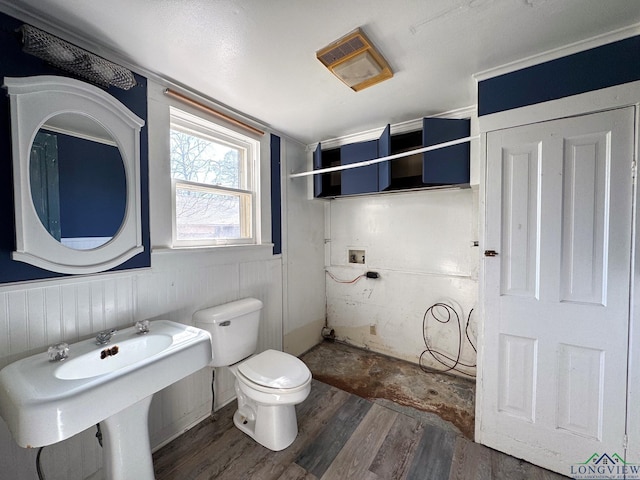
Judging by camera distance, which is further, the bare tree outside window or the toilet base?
the bare tree outside window

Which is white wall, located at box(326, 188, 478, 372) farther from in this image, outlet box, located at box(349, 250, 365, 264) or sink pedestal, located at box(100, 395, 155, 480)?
sink pedestal, located at box(100, 395, 155, 480)


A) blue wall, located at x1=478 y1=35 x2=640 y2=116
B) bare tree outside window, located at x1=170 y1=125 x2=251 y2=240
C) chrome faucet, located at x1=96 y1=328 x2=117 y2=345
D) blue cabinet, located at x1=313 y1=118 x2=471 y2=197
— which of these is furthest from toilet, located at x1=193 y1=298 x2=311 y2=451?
blue wall, located at x1=478 y1=35 x2=640 y2=116

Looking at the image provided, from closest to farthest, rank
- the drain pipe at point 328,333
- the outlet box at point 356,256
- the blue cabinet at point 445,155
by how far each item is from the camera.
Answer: the blue cabinet at point 445,155
the outlet box at point 356,256
the drain pipe at point 328,333

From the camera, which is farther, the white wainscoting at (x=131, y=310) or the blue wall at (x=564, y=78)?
the blue wall at (x=564, y=78)

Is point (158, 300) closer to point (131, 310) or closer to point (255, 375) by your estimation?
point (131, 310)

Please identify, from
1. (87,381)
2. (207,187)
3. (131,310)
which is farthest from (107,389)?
(207,187)

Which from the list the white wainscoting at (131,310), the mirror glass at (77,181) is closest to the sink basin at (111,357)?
the white wainscoting at (131,310)

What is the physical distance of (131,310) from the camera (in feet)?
4.48

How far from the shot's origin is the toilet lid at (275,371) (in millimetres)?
1409

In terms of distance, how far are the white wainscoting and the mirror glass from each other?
9.1 inches

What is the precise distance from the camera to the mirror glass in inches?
43.2

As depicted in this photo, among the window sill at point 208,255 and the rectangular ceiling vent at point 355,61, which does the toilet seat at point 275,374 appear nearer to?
the window sill at point 208,255

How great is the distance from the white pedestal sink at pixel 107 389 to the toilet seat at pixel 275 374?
1.32 feet

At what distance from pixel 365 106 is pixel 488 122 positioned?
0.81 metres
